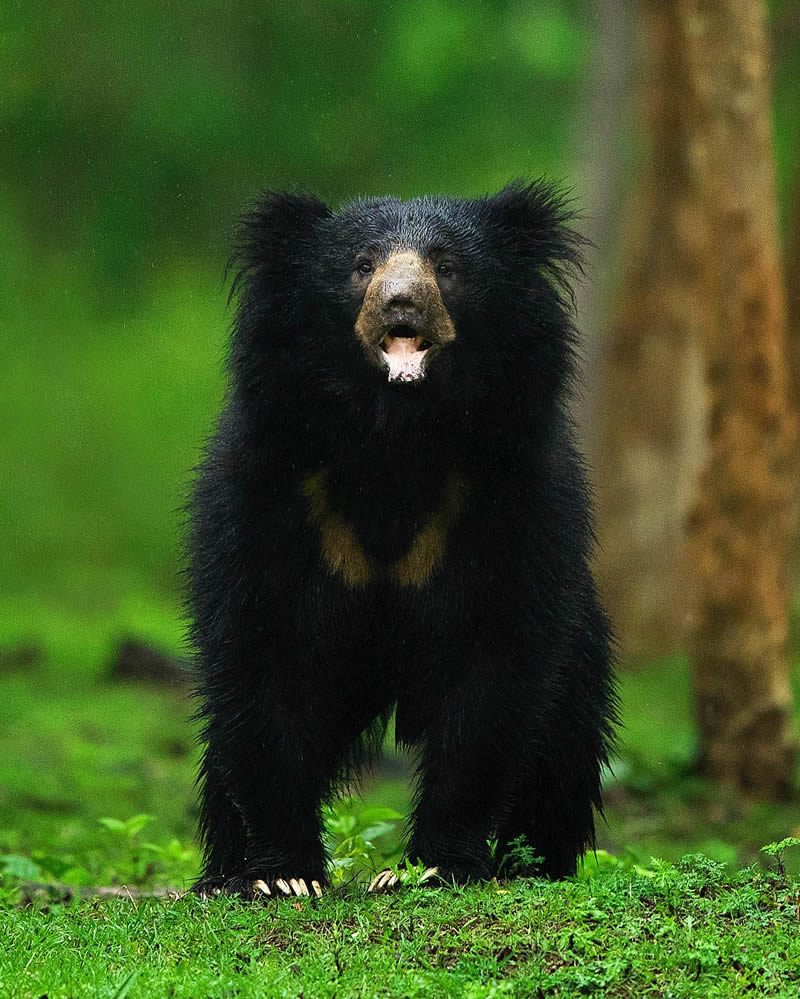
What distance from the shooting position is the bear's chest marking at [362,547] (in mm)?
5121

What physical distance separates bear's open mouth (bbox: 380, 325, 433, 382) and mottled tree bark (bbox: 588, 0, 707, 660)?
8.96 meters

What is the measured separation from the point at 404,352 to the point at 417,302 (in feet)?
0.58

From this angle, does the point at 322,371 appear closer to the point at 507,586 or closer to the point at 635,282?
the point at 507,586

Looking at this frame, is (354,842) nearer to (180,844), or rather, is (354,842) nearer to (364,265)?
(180,844)

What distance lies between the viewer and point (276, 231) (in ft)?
17.4

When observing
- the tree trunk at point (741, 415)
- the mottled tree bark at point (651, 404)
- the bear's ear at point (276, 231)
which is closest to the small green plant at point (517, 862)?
the bear's ear at point (276, 231)

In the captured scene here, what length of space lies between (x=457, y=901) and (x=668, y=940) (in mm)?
611

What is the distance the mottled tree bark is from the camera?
13844 millimetres

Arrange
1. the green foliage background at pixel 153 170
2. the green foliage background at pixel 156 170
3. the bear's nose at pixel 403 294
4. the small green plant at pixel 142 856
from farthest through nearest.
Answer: the green foliage background at pixel 153 170 → the green foliage background at pixel 156 170 → the small green plant at pixel 142 856 → the bear's nose at pixel 403 294

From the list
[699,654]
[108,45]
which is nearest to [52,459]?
[108,45]

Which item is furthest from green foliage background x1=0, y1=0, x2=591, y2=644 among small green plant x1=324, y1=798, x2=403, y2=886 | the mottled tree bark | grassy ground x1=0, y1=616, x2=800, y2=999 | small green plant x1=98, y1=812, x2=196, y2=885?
grassy ground x1=0, y1=616, x2=800, y2=999

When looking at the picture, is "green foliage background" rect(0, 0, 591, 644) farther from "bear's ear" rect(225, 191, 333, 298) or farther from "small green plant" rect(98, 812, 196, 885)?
"bear's ear" rect(225, 191, 333, 298)

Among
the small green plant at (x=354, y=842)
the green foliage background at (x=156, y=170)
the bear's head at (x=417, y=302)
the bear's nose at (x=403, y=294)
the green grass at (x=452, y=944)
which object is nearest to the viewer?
the green grass at (x=452, y=944)

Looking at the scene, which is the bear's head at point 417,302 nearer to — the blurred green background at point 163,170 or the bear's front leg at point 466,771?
the bear's front leg at point 466,771
